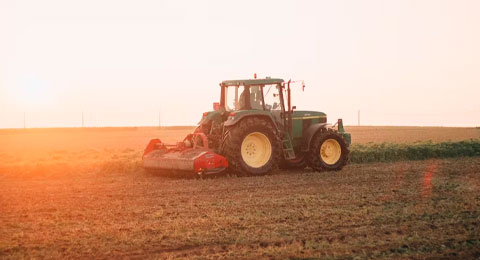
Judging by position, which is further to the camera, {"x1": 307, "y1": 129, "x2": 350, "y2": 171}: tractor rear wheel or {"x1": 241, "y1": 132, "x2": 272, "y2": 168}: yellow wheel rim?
{"x1": 307, "y1": 129, "x2": 350, "y2": 171}: tractor rear wheel

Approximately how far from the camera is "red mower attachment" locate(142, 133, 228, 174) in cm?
1333

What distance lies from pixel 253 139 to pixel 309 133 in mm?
1736

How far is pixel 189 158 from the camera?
1351cm

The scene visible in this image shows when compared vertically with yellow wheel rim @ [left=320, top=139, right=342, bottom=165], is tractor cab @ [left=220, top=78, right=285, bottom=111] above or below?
above

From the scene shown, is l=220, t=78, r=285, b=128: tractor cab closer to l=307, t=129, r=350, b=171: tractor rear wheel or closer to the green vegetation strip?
l=307, t=129, r=350, b=171: tractor rear wheel

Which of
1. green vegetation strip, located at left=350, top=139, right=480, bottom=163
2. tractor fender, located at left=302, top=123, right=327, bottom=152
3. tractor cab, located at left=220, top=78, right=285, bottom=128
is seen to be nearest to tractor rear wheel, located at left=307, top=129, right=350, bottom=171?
tractor fender, located at left=302, top=123, right=327, bottom=152

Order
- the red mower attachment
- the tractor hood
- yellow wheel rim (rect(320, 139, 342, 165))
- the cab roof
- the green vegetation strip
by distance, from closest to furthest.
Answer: the red mower attachment → the cab roof → the tractor hood → yellow wheel rim (rect(320, 139, 342, 165)) → the green vegetation strip

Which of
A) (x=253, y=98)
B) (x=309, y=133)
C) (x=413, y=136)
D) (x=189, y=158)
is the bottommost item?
(x=413, y=136)

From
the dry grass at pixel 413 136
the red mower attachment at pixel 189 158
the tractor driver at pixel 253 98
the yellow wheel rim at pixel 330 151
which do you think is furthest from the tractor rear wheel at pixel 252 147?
the dry grass at pixel 413 136

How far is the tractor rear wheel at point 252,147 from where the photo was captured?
13664 mm

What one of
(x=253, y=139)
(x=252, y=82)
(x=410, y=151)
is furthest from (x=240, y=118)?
(x=410, y=151)

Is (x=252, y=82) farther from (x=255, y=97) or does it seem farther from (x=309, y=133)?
(x=309, y=133)

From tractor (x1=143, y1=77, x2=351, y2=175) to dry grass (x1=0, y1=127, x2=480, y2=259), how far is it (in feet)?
1.66

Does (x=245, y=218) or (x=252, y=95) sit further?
(x=252, y=95)
